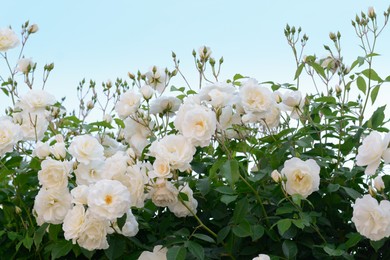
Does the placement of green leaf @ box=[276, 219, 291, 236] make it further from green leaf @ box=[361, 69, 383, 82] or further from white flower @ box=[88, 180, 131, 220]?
green leaf @ box=[361, 69, 383, 82]

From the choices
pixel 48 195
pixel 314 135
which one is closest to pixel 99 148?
pixel 48 195

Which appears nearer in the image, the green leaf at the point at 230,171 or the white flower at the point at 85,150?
the green leaf at the point at 230,171

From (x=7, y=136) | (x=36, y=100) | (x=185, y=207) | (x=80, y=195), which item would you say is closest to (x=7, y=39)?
(x=36, y=100)

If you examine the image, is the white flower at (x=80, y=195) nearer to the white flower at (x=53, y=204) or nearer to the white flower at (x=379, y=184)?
the white flower at (x=53, y=204)

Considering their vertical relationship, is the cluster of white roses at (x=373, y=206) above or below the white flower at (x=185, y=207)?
above

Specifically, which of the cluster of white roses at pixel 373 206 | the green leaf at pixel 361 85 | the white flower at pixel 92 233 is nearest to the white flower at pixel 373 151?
the cluster of white roses at pixel 373 206

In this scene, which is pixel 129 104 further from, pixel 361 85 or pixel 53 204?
pixel 361 85

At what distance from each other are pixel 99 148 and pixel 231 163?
39 centimetres

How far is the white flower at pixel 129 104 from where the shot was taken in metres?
1.92

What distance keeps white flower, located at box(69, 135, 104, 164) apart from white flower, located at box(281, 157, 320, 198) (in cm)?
53

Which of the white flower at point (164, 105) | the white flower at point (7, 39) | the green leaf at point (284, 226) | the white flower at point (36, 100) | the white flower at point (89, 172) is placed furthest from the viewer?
the white flower at point (7, 39)

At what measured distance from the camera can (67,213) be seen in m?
1.73

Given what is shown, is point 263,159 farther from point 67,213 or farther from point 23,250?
point 23,250

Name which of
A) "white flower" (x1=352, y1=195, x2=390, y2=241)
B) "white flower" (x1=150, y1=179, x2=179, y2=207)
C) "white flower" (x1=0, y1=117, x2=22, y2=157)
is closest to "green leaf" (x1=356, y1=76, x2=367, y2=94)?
"white flower" (x1=352, y1=195, x2=390, y2=241)
